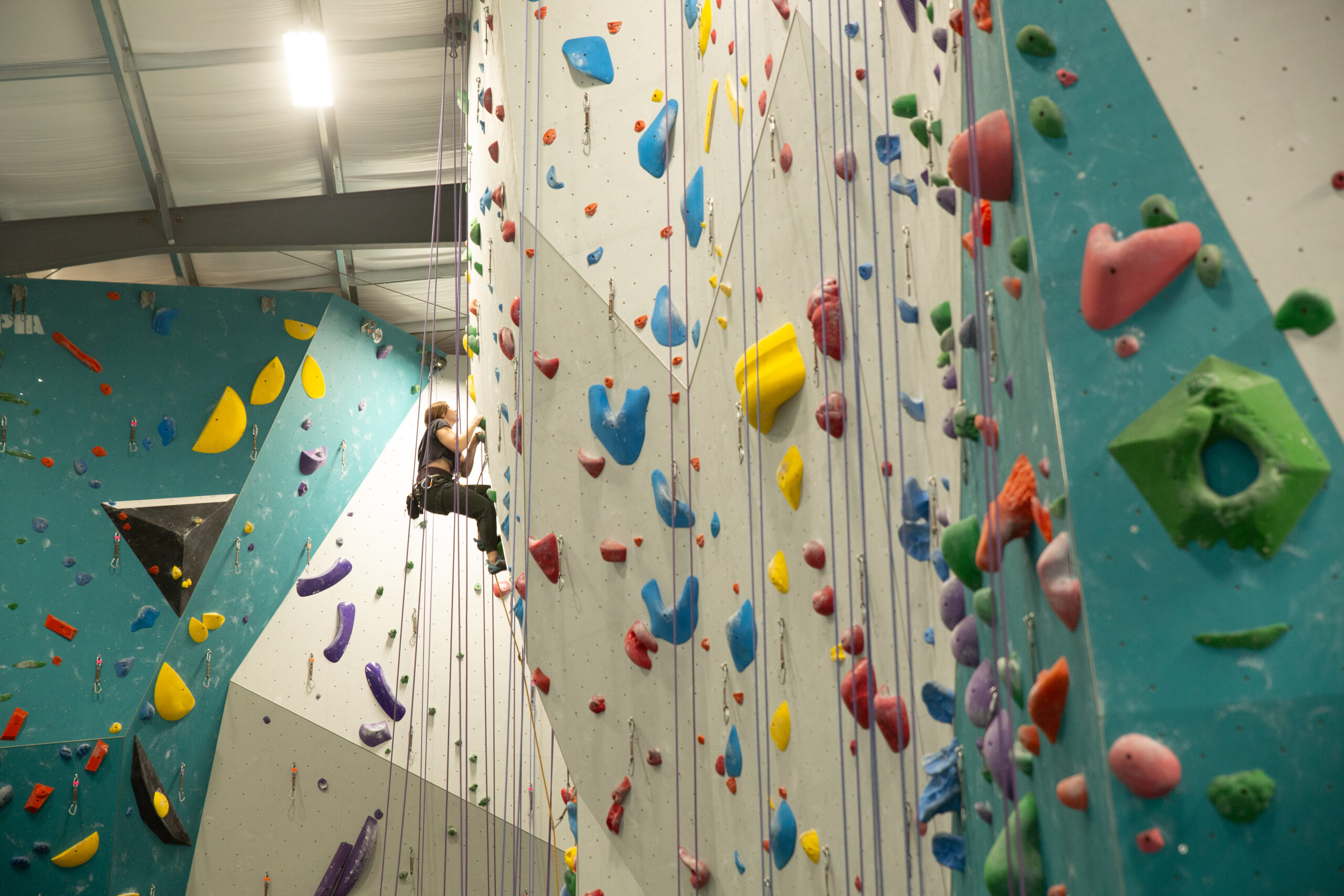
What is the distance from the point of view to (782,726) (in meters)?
3.38

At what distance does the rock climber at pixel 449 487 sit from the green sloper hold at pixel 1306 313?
481 cm

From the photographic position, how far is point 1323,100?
2.01 m

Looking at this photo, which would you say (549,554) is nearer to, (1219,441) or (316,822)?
(1219,441)

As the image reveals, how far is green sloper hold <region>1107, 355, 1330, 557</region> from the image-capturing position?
187 centimetres

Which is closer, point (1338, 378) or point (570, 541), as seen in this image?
point (1338, 378)

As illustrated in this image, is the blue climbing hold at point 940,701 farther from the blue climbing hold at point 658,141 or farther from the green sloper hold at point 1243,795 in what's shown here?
the blue climbing hold at point 658,141

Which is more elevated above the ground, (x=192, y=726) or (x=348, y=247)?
(x=348, y=247)

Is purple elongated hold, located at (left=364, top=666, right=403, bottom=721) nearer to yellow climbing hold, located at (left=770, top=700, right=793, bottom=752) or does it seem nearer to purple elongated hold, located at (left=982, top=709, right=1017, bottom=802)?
yellow climbing hold, located at (left=770, top=700, right=793, bottom=752)

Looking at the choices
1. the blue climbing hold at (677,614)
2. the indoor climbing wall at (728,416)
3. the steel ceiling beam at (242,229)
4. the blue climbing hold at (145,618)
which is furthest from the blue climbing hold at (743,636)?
the blue climbing hold at (145,618)

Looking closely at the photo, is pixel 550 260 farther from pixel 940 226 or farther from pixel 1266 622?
pixel 1266 622

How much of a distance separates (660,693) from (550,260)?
1976 millimetres

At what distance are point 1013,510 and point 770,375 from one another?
4.61 feet

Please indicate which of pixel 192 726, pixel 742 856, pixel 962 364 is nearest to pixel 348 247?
pixel 192 726

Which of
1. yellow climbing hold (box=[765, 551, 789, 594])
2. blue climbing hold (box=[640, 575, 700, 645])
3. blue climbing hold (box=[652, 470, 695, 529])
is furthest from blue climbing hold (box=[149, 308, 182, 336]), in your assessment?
yellow climbing hold (box=[765, 551, 789, 594])
